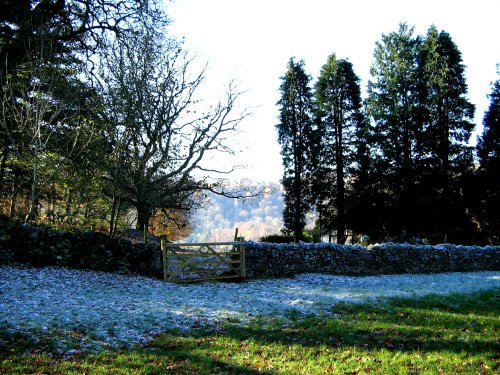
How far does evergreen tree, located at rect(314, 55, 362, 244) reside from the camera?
111 ft

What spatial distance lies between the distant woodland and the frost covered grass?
6.87m

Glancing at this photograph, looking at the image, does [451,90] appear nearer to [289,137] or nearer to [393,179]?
[393,179]

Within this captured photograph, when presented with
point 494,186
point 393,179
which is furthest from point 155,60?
point 494,186

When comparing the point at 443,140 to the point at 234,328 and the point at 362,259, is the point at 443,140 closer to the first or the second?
the point at 362,259

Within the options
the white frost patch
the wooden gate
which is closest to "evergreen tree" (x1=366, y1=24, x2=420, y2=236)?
the white frost patch

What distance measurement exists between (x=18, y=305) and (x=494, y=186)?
106 feet

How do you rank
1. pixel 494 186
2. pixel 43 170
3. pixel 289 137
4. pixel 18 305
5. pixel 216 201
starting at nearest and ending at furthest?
pixel 18 305, pixel 43 170, pixel 494 186, pixel 289 137, pixel 216 201

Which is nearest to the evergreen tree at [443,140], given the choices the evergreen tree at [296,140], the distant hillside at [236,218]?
the evergreen tree at [296,140]

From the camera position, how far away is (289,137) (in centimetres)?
3491

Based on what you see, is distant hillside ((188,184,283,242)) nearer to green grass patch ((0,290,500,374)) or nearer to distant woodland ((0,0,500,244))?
distant woodland ((0,0,500,244))

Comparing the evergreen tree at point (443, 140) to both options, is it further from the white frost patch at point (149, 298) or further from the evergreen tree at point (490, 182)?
the white frost patch at point (149, 298)

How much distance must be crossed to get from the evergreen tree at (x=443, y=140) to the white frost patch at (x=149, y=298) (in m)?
13.8

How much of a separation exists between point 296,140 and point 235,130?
28.9 ft

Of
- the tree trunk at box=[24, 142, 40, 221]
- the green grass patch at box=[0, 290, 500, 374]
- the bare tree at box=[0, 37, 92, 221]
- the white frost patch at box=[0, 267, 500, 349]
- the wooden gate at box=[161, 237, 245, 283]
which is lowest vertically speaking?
the green grass patch at box=[0, 290, 500, 374]
